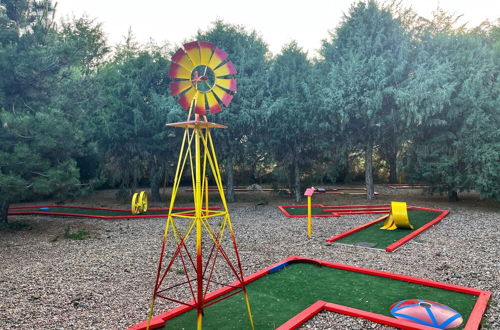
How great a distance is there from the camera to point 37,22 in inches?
426

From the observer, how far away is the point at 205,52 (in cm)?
420

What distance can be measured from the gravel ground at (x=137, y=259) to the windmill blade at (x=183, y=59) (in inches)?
131

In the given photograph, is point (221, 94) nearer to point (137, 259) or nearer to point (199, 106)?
point (199, 106)

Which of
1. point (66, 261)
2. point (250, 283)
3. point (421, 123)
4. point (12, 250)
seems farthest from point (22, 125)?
point (421, 123)

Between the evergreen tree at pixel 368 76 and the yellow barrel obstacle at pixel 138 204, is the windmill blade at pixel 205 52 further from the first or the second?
the evergreen tree at pixel 368 76

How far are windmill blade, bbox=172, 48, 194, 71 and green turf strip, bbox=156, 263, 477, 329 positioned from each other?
3.12 m

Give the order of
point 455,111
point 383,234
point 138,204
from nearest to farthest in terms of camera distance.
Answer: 1. point 383,234
2. point 455,111
3. point 138,204

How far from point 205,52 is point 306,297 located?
369 centimetres

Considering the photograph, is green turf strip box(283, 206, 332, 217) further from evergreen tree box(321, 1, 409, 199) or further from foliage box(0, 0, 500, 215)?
evergreen tree box(321, 1, 409, 199)

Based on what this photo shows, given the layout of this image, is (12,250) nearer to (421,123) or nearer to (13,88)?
(13,88)

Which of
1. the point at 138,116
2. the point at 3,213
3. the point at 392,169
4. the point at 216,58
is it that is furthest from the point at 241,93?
the point at 392,169

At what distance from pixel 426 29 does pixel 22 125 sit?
14.9 m

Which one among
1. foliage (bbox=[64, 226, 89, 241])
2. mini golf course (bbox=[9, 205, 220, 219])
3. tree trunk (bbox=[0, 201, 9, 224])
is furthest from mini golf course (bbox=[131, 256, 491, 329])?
tree trunk (bbox=[0, 201, 9, 224])

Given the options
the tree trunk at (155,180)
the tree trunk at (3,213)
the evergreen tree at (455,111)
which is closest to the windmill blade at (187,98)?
the tree trunk at (3,213)
